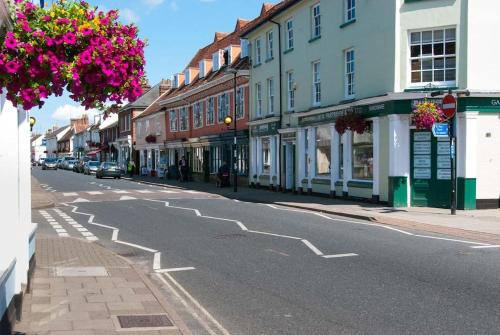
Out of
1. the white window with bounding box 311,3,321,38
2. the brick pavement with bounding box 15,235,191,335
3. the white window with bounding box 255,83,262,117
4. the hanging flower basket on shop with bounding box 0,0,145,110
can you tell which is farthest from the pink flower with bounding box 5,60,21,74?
the white window with bounding box 255,83,262,117

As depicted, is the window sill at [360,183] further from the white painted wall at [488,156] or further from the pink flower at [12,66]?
the pink flower at [12,66]

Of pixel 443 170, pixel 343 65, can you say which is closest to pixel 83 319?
pixel 443 170

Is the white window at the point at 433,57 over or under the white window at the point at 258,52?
under

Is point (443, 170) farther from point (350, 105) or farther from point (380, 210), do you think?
point (350, 105)

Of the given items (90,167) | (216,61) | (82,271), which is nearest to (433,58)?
(82,271)

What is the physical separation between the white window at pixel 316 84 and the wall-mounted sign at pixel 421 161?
6.74 meters

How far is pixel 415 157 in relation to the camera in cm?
1989

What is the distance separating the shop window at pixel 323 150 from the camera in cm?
2481

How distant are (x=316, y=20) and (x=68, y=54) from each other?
76.4 ft

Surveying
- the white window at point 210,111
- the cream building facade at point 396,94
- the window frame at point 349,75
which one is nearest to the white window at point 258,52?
the cream building facade at point 396,94

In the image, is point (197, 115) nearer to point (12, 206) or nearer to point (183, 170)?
point (183, 170)

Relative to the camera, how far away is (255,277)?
872 cm

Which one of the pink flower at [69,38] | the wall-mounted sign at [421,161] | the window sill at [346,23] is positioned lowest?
the wall-mounted sign at [421,161]

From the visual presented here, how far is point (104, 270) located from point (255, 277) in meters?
2.37
